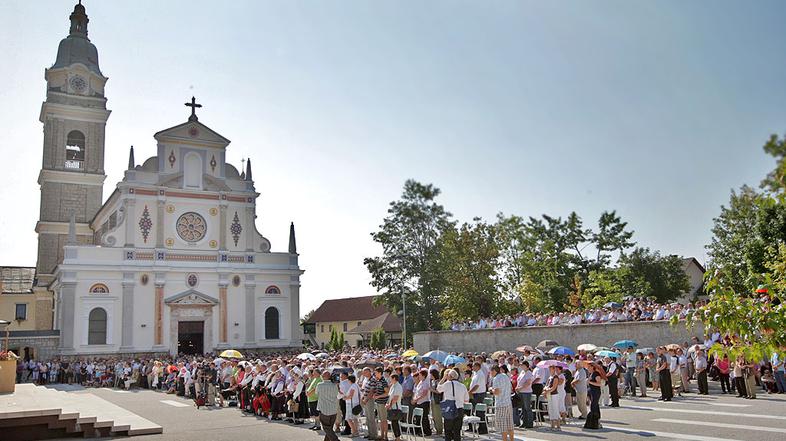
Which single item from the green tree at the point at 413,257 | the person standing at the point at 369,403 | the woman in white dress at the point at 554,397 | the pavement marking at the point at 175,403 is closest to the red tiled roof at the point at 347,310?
the green tree at the point at 413,257

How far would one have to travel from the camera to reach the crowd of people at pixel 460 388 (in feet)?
44.7

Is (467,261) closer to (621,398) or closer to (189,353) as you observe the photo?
(189,353)

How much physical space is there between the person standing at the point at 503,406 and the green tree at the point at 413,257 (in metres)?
37.8

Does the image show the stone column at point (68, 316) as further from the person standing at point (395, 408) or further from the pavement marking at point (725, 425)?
the pavement marking at point (725, 425)

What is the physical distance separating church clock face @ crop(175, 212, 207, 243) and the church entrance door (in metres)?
5.93

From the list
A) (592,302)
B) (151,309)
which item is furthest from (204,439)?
(592,302)

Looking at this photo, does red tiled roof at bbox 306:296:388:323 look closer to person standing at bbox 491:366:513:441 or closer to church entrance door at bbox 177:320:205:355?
church entrance door at bbox 177:320:205:355

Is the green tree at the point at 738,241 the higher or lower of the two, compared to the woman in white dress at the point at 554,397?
higher

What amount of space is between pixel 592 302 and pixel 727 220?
1425 centimetres

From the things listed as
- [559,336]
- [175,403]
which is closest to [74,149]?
[175,403]

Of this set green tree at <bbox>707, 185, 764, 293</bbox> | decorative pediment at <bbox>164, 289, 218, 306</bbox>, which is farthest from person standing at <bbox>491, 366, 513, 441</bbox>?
decorative pediment at <bbox>164, 289, 218, 306</bbox>

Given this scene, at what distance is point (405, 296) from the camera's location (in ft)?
172

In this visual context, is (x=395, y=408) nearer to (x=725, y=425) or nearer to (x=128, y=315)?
(x=725, y=425)

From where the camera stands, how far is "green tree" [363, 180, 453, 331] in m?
51.8
